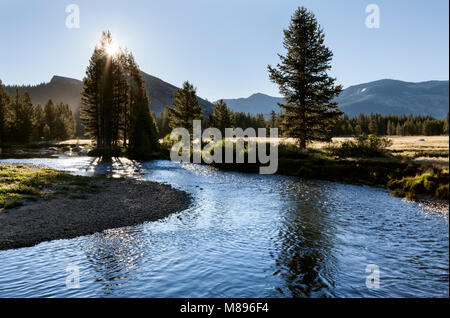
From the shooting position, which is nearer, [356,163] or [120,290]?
[120,290]

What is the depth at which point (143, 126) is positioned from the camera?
48.1m

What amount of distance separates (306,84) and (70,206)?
28.1 metres

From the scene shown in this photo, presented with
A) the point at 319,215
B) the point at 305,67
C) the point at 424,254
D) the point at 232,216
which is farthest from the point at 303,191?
the point at 305,67

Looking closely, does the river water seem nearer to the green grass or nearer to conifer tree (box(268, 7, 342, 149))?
the green grass

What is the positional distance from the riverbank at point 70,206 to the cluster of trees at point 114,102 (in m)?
26.7

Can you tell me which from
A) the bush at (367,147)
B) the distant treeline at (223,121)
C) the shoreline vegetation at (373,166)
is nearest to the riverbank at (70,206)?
the shoreline vegetation at (373,166)

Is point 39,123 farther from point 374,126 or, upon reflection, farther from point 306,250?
point 374,126

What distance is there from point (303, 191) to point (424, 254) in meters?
11.5

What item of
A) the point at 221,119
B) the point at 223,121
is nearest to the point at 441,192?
the point at 223,121

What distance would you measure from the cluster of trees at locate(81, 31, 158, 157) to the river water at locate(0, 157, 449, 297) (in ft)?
118

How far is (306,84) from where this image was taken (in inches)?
1302

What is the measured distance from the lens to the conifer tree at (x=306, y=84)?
32250 mm

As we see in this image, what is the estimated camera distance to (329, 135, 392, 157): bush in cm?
2694
